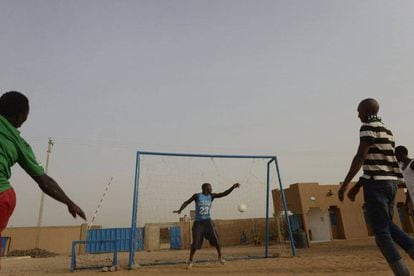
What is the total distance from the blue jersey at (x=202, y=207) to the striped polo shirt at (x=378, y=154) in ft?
16.7

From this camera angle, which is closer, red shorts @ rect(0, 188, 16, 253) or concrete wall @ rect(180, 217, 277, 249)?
red shorts @ rect(0, 188, 16, 253)

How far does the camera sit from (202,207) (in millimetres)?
7750

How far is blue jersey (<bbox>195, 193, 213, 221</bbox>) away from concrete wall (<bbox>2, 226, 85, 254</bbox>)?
2239 cm

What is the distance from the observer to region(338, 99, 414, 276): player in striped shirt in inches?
114

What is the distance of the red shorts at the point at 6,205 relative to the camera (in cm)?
188

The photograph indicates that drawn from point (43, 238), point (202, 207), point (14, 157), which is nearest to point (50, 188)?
point (14, 157)

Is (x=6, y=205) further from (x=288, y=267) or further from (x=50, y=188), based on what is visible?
(x=288, y=267)

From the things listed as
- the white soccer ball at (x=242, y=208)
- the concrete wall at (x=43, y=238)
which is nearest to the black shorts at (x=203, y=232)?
the white soccer ball at (x=242, y=208)

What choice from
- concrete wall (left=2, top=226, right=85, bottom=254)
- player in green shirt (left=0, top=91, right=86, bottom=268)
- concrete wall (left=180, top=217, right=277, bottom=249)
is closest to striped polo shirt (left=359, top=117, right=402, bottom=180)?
player in green shirt (left=0, top=91, right=86, bottom=268)

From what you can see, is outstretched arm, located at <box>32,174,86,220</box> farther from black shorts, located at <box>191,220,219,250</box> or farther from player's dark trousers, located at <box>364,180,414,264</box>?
black shorts, located at <box>191,220,219,250</box>

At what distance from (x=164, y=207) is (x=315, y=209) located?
17.2 metres

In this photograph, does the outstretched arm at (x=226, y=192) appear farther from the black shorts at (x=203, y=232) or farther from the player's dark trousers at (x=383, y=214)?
the player's dark trousers at (x=383, y=214)

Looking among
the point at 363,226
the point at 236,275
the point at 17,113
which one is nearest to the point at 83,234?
the point at 363,226

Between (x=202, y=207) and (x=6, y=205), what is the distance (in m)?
6.10
